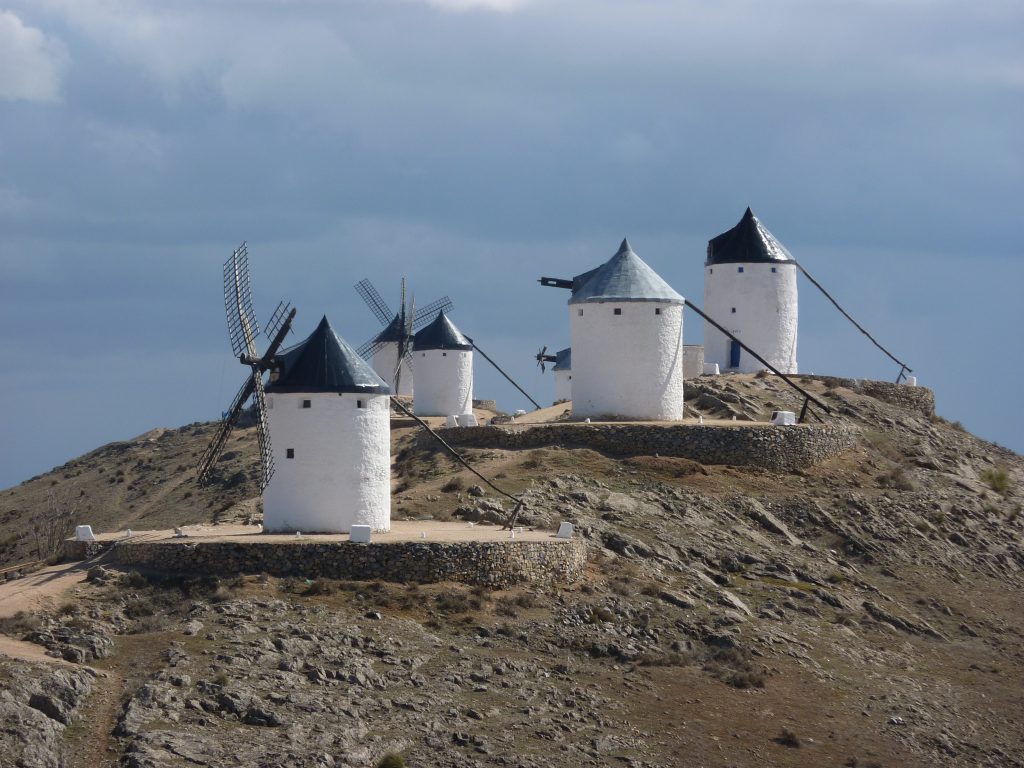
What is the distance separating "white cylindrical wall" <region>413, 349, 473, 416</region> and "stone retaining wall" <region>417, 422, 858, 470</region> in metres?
14.9

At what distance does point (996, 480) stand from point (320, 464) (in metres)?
25.0

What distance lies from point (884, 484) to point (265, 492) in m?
19.0

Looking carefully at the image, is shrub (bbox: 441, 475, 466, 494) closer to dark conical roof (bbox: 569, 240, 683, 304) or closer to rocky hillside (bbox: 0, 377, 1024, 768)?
rocky hillside (bbox: 0, 377, 1024, 768)

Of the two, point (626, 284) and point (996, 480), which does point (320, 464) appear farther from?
point (996, 480)

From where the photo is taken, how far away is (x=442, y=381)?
2313 inches

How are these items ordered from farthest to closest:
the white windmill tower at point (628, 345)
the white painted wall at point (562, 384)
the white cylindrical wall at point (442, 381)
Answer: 1. the white painted wall at point (562, 384)
2. the white cylindrical wall at point (442, 381)
3. the white windmill tower at point (628, 345)

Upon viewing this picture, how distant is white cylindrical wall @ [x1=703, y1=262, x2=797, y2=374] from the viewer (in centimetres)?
5397

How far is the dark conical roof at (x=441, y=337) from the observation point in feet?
193

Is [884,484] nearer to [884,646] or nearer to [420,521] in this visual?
[884,646]

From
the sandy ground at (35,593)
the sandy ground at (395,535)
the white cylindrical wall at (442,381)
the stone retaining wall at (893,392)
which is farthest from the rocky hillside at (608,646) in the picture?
the white cylindrical wall at (442,381)

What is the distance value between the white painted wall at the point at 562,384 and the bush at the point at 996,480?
22.7 meters

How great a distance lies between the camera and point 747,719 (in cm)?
2873

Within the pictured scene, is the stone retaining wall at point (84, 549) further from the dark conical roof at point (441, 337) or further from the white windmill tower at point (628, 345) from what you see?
the dark conical roof at point (441, 337)

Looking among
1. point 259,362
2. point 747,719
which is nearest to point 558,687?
point 747,719
